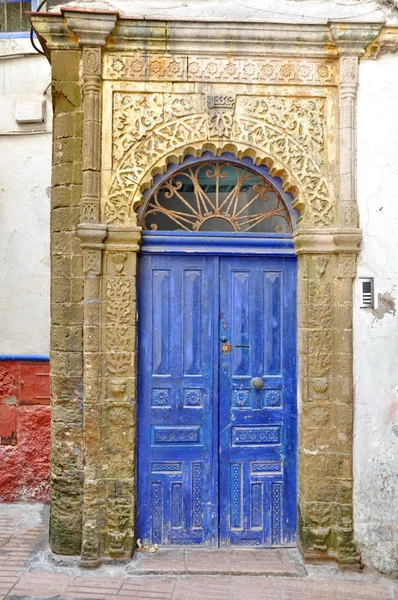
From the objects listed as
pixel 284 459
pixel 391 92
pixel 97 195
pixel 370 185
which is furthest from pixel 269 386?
pixel 391 92

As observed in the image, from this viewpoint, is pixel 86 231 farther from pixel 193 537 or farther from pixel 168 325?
pixel 193 537

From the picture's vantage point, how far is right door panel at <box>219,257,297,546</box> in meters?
4.26

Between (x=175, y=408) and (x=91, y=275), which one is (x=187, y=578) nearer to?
(x=175, y=408)

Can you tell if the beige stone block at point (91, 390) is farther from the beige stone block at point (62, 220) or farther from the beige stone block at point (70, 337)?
the beige stone block at point (62, 220)

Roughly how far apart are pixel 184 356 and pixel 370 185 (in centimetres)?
207

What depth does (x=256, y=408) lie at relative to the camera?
427cm

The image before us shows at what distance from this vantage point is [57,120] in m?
4.14

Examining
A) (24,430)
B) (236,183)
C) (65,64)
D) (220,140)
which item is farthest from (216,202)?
(24,430)

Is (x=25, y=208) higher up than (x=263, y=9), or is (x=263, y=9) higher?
(x=263, y=9)

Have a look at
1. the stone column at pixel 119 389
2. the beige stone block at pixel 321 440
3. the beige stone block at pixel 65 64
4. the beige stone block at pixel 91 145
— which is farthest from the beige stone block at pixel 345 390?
the beige stone block at pixel 65 64

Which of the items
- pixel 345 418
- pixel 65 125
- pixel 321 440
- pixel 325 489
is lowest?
pixel 325 489

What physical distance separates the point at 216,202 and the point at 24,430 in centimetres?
309

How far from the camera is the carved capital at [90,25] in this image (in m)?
3.91

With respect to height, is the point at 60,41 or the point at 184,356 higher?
the point at 60,41
